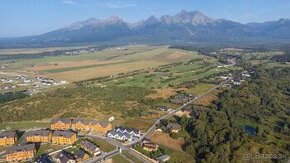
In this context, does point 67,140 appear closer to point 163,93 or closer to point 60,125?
point 60,125

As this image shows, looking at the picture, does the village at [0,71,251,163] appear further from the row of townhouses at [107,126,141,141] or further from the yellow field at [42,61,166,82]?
the yellow field at [42,61,166,82]

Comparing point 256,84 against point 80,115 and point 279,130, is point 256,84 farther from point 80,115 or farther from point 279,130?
point 80,115

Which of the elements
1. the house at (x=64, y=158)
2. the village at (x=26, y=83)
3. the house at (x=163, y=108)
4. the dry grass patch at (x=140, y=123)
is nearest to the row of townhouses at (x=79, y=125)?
the dry grass patch at (x=140, y=123)

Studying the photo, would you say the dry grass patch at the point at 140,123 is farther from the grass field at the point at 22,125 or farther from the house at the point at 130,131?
the grass field at the point at 22,125

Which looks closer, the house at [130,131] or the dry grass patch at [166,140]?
the dry grass patch at [166,140]

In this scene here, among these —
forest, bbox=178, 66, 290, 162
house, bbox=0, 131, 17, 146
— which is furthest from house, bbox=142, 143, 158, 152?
house, bbox=0, 131, 17, 146
